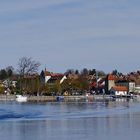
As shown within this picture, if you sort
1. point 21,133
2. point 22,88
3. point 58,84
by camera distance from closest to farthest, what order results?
1. point 21,133
2. point 22,88
3. point 58,84

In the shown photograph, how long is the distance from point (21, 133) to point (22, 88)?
11906cm

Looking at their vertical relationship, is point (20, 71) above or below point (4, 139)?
above

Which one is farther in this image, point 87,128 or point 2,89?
point 2,89

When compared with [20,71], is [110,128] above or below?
below

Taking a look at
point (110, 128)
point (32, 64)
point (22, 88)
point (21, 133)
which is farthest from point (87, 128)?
point (22, 88)

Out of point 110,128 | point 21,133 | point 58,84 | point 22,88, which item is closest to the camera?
point 21,133

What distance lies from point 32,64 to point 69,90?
41212 millimetres

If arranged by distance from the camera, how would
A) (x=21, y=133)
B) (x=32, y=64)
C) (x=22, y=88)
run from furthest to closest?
(x=22, y=88) < (x=32, y=64) < (x=21, y=133)

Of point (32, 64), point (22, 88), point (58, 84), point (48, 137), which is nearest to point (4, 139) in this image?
point (48, 137)

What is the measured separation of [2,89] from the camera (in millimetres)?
163750

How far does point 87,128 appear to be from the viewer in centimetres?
4097

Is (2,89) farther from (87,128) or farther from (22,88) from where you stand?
(87,128)

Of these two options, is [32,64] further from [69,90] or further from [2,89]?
[69,90]

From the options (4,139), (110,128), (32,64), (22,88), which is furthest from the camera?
(22,88)
